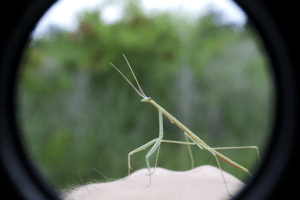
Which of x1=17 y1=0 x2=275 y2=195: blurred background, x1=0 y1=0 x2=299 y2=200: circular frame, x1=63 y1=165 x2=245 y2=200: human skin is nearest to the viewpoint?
x1=0 y1=0 x2=299 y2=200: circular frame

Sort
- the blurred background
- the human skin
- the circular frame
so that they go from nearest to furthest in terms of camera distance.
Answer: the circular frame, the human skin, the blurred background

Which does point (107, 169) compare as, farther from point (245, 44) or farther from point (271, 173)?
point (245, 44)

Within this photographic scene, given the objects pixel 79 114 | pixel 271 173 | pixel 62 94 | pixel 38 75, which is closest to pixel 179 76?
pixel 79 114

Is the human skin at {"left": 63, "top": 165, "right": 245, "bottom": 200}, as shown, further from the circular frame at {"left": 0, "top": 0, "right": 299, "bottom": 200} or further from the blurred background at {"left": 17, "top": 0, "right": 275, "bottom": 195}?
the blurred background at {"left": 17, "top": 0, "right": 275, "bottom": 195}

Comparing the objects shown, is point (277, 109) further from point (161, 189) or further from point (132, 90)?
point (132, 90)

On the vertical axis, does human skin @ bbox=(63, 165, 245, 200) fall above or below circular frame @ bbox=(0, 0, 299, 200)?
below

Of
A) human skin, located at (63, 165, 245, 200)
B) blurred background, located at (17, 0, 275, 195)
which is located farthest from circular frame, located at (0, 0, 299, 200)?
blurred background, located at (17, 0, 275, 195)

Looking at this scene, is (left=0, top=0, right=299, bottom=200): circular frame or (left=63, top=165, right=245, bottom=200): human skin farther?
(left=63, top=165, right=245, bottom=200): human skin
